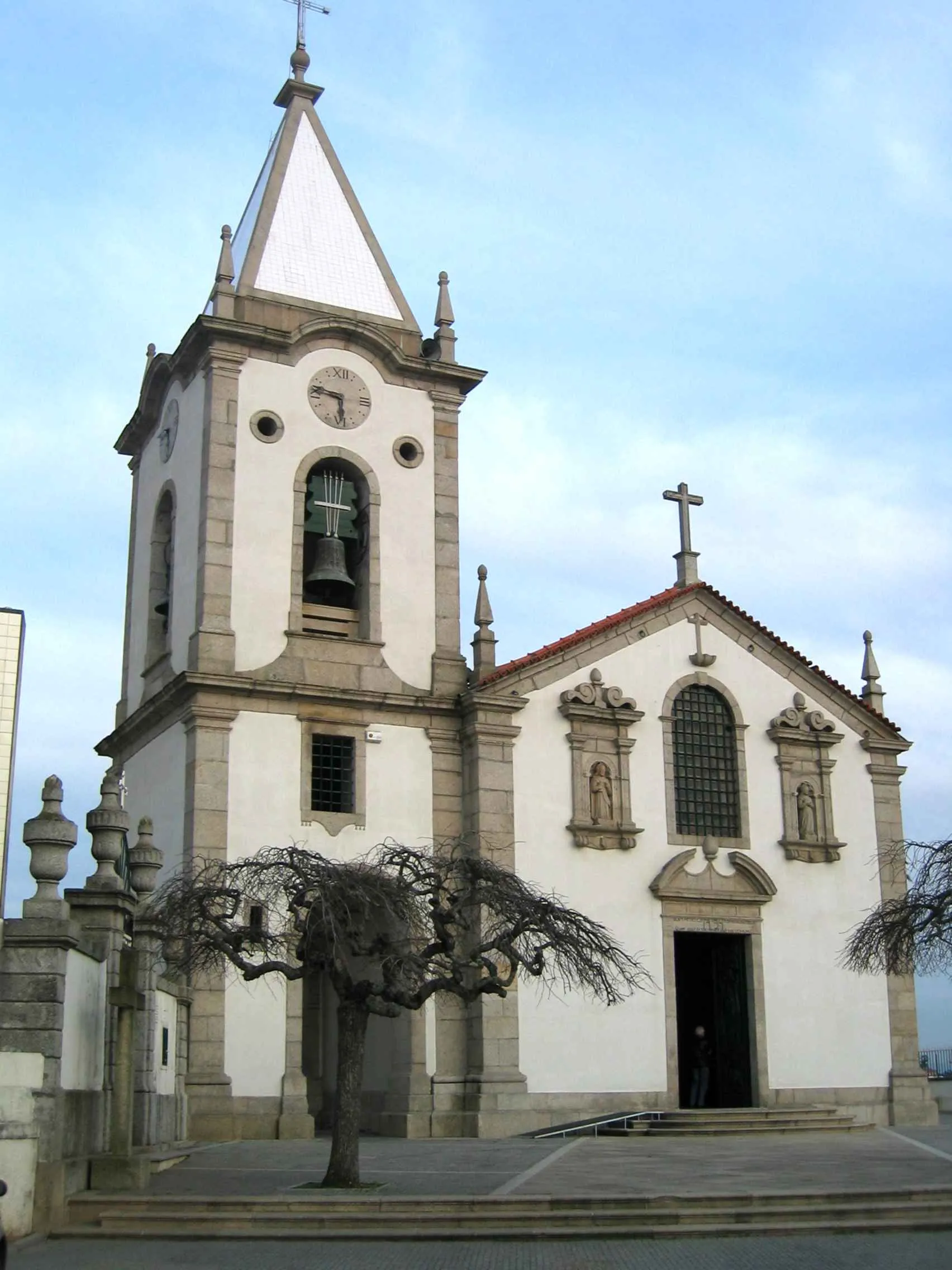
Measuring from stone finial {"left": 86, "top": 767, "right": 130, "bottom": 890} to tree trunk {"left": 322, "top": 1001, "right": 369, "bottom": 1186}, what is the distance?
2.82 metres

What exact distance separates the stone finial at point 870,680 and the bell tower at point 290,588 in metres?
8.28

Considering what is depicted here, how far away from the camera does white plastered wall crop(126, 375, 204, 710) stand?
25594 millimetres

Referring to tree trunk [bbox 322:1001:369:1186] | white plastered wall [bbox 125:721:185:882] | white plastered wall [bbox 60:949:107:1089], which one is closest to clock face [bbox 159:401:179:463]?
white plastered wall [bbox 125:721:185:882]

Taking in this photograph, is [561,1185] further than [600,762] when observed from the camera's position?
No

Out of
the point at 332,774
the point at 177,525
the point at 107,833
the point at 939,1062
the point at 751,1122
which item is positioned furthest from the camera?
the point at 939,1062

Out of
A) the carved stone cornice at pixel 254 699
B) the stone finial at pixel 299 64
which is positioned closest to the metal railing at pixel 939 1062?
the carved stone cornice at pixel 254 699

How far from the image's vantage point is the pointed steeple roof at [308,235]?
27484 mm

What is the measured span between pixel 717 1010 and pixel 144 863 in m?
12.1

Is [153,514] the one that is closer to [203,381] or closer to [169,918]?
[203,381]

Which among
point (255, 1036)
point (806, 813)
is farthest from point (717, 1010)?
point (255, 1036)

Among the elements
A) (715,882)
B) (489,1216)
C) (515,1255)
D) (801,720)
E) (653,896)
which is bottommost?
(515,1255)

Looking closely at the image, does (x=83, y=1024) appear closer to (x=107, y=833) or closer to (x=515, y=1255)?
(x=107, y=833)

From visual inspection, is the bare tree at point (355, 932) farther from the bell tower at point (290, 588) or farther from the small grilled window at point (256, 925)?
the bell tower at point (290, 588)

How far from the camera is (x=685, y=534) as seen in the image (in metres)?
28.5
